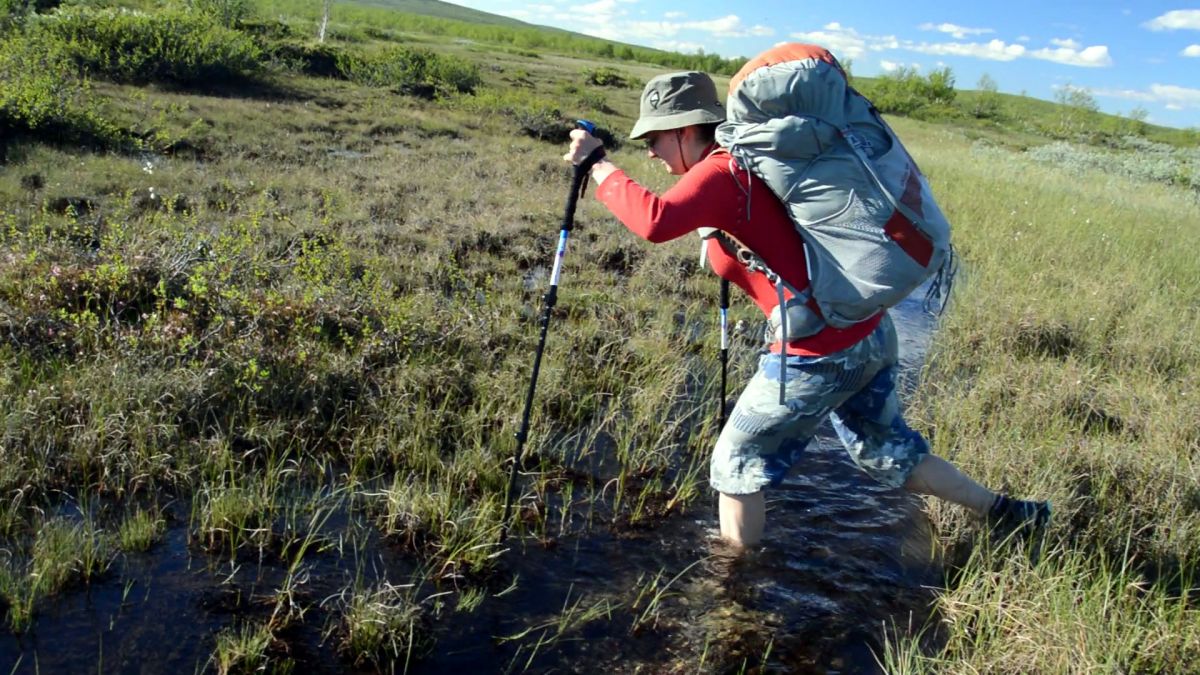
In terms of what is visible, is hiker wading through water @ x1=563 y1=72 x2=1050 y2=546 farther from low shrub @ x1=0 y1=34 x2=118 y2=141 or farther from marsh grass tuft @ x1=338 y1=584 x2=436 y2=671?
low shrub @ x1=0 y1=34 x2=118 y2=141

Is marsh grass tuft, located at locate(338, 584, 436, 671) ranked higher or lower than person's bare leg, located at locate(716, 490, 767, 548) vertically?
lower

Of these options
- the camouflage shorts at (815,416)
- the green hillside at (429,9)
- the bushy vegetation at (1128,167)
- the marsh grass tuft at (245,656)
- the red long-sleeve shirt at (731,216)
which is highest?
the green hillside at (429,9)

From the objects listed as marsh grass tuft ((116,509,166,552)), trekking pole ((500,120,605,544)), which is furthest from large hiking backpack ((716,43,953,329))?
marsh grass tuft ((116,509,166,552))

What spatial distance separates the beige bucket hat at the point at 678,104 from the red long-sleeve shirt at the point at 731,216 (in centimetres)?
21

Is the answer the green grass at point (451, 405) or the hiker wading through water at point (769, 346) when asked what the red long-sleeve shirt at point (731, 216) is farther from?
the green grass at point (451, 405)

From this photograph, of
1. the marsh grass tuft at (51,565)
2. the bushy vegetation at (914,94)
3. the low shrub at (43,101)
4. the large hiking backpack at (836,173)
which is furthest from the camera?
the bushy vegetation at (914,94)

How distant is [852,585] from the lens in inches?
162

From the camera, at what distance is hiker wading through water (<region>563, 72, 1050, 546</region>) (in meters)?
3.16

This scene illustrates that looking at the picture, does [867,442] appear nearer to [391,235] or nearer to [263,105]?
[391,235]

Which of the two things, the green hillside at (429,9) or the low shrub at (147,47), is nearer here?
the low shrub at (147,47)

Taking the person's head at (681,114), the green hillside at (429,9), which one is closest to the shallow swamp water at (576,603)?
the person's head at (681,114)

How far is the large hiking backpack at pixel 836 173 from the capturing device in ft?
10.0

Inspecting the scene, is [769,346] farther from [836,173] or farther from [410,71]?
[410,71]

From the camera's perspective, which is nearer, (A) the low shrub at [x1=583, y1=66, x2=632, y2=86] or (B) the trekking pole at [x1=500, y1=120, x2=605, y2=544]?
(B) the trekking pole at [x1=500, y1=120, x2=605, y2=544]
